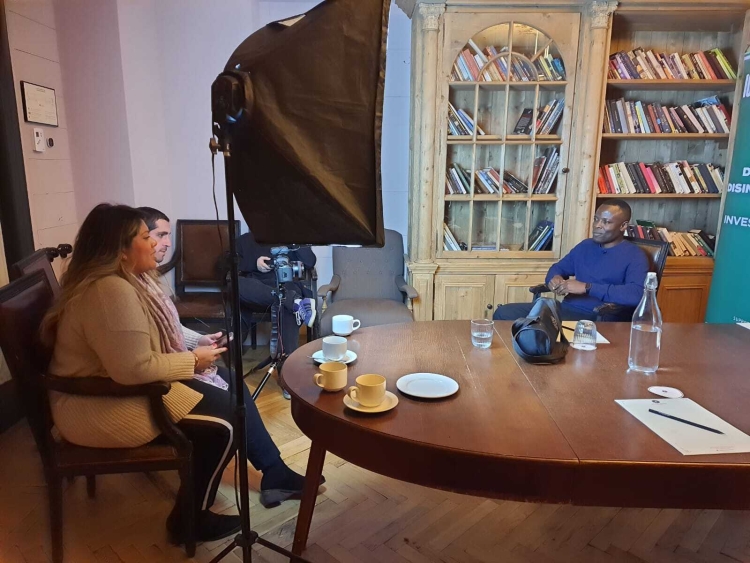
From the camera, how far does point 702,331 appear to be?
1.93 meters

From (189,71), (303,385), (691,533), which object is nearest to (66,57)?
(189,71)

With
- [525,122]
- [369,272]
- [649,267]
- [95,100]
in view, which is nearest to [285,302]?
[369,272]

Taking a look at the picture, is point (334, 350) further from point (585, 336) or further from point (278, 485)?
point (585, 336)

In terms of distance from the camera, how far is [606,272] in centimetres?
282

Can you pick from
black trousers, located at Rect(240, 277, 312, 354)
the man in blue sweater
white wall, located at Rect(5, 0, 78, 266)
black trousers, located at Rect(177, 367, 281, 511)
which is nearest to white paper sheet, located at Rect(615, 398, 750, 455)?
black trousers, located at Rect(177, 367, 281, 511)

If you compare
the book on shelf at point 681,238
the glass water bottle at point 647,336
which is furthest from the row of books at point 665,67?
the glass water bottle at point 647,336

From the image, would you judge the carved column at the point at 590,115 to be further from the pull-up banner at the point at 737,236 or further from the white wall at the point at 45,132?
the white wall at the point at 45,132

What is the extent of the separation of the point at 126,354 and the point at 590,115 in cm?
279

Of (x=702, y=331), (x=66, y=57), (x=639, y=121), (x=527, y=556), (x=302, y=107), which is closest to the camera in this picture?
(x=302, y=107)

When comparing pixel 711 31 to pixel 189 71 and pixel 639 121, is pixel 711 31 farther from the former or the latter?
pixel 189 71

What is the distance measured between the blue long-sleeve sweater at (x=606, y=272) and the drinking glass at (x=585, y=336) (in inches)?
41.1

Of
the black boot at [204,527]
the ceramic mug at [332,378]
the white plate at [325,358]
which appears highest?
the ceramic mug at [332,378]

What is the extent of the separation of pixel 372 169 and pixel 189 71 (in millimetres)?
2646

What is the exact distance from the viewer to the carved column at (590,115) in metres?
2.97
